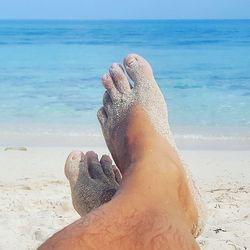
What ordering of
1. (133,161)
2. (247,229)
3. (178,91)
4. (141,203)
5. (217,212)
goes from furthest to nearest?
1. (178,91)
2. (217,212)
3. (247,229)
4. (133,161)
5. (141,203)

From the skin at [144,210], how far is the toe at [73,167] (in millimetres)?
215

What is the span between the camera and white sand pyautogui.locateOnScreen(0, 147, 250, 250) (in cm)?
243

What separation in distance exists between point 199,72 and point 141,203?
10217 millimetres

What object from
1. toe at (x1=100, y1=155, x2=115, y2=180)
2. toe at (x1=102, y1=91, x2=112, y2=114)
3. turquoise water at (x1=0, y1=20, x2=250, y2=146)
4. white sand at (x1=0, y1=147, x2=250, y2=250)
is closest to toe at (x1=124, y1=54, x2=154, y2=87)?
toe at (x1=102, y1=91, x2=112, y2=114)

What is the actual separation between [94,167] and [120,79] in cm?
51

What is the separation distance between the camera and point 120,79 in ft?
8.65

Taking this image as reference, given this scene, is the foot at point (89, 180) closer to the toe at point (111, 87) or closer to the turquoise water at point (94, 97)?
the toe at point (111, 87)

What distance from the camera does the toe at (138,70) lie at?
259 cm

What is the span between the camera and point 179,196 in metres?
1.73

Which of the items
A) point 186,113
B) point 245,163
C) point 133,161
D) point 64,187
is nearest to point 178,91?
point 186,113

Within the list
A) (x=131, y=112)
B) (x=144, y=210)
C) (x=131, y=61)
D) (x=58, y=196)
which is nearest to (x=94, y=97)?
(x=58, y=196)

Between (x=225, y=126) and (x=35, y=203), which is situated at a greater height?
(x=35, y=203)

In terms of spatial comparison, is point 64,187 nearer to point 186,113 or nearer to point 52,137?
point 52,137

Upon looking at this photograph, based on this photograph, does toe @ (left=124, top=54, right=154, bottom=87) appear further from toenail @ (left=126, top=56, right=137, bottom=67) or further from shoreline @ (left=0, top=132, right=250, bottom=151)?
shoreline @ (left=0, top=132, right=250, bottom=151)
